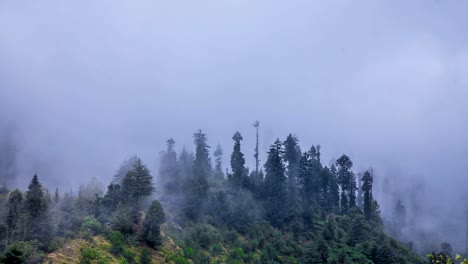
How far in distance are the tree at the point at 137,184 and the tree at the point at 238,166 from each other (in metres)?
33.3

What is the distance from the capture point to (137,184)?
55.6m

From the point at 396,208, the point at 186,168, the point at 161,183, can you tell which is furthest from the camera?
the point at 396,208

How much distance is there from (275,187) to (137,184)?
3936 cm

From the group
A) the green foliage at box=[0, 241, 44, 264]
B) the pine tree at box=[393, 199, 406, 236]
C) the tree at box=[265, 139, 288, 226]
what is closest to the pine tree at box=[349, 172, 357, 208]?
the tree at box=[265, 139, 288, 226]

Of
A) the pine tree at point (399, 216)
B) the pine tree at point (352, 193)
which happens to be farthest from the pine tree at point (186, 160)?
the pine tree at point (399, 216)

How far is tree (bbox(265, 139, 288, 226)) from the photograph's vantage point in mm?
82625

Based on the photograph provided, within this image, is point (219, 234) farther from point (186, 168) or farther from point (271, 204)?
point (186, 168)

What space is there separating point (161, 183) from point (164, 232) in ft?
114

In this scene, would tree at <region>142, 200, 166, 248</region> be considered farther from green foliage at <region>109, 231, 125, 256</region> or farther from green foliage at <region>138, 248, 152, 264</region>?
green foliage at <region>138, 248, 152, 264</region>

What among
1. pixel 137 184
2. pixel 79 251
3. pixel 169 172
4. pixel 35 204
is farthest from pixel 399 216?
pixel 35 204

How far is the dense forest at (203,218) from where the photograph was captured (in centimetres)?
4075

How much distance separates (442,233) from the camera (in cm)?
16162

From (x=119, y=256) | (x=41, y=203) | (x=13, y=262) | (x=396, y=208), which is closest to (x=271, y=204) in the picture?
(x=119, y=256)

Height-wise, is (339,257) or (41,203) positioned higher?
(41,203)
